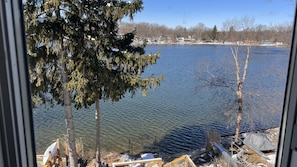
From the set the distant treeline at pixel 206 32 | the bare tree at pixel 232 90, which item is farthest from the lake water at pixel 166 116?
the distant treeline at pixel 206 32

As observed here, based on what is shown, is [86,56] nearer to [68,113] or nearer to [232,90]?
[68,113]

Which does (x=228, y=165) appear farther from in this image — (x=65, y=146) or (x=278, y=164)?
(x=278, y=164)

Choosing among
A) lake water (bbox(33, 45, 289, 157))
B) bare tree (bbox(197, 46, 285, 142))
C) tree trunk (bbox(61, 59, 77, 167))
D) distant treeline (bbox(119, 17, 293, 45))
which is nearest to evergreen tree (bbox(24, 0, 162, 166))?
tree trunk (bbox(61, 59, 77, 167))

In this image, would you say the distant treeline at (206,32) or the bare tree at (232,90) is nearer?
the distant treeline at (206,32)

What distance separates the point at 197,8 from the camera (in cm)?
323

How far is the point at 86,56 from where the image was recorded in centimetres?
307

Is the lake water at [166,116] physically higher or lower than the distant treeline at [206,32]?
lower

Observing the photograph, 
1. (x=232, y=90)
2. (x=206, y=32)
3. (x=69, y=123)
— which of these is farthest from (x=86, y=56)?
(x=232, y=90)

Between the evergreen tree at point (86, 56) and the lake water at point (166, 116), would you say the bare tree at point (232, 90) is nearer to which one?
the lake water at point (166, 116)

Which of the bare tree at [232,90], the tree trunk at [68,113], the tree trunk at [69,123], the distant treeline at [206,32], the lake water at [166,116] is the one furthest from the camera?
the bare tree at [232,90]

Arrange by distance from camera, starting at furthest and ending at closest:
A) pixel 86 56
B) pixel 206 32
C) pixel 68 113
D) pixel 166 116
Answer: pixel 166 116 < pixel 68 113 < pixel 86 56 < pixel 206 32

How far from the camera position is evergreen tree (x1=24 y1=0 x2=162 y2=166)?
9.02 feet

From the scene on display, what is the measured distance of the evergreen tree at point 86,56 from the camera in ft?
9.02

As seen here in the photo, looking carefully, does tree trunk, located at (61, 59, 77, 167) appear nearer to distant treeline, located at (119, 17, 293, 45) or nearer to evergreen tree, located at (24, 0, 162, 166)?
evergreen tree, located at (24, 0, 162, 166)
